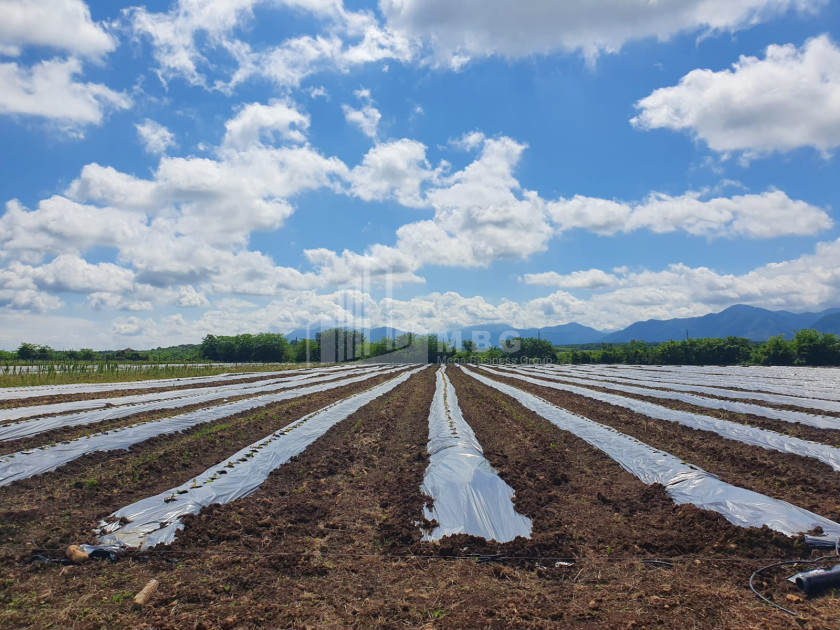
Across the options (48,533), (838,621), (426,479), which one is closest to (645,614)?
(838,621)

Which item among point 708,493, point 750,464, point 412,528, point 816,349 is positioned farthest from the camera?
point 816,349

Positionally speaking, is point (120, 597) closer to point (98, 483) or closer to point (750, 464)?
point (98, 483)

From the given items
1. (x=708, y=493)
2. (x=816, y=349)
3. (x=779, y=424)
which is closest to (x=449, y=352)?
(x=816, y=349)

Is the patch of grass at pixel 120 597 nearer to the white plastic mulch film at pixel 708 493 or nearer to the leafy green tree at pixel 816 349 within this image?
the white plastic mulch film at pixel 708 493

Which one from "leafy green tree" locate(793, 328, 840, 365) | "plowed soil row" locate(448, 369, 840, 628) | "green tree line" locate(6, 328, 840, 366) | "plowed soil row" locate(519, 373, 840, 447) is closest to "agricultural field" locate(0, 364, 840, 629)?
"plowed soil row" locate(448, 369, 840, 628)

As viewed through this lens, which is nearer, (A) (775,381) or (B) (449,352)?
(A) (775,381)

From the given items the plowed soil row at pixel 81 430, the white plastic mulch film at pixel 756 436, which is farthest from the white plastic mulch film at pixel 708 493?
the plowed soil row at pixel 81 430

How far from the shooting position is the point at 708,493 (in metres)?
5.83

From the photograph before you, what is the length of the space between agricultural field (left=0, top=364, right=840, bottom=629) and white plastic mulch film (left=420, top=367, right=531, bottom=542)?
0.03 m

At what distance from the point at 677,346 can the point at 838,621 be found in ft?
203

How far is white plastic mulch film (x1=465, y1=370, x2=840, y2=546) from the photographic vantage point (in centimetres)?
482

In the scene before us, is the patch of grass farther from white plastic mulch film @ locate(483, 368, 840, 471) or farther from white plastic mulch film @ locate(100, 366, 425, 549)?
white plastic mulch film @ locate(483, 368, 840, 471)

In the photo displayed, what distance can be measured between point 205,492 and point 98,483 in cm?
186

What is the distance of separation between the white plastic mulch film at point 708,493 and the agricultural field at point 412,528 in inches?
1.2
